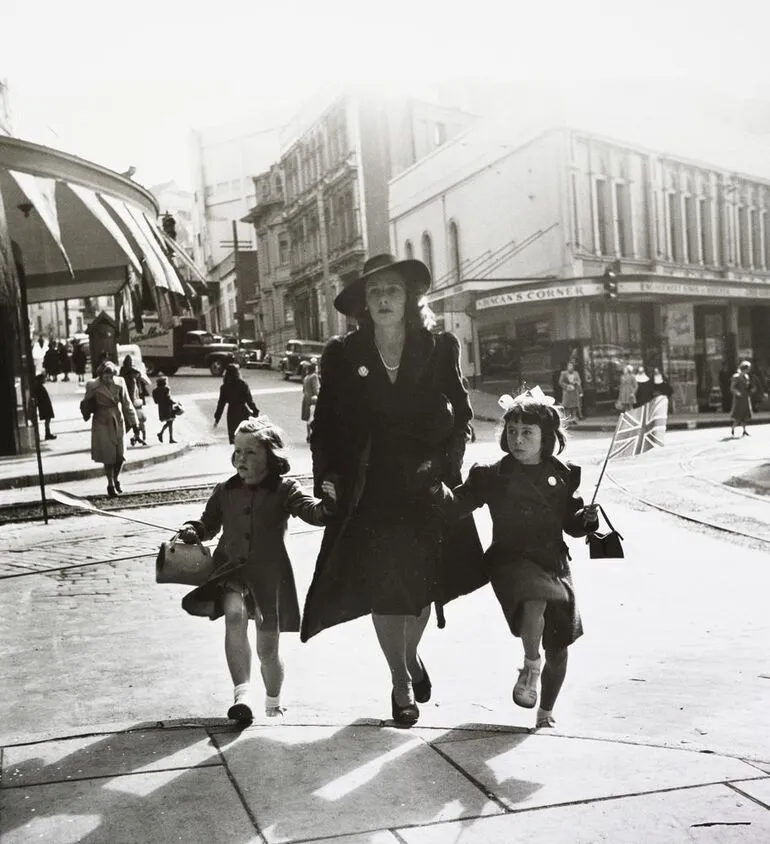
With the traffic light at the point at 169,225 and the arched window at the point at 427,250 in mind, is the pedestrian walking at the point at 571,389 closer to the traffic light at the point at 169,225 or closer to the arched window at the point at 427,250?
the arched window at the point at 427,250

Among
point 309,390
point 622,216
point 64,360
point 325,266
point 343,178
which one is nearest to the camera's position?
point 309,390

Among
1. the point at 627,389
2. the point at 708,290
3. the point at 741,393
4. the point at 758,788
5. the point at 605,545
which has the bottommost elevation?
the point at 758,788

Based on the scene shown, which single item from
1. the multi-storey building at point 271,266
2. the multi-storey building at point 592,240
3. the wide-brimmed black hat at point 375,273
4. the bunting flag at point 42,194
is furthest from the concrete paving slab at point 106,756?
the bunting flag at point 42,194

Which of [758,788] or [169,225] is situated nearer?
[758,788]

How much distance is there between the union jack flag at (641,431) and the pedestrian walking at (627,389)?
5725mm

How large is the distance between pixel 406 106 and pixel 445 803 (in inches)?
230

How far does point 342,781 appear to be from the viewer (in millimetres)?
3139

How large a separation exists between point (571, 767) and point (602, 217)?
8.15 meters

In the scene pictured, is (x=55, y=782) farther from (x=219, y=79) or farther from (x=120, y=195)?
(x=120, y=195)

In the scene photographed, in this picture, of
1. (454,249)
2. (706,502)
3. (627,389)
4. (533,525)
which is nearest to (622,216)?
(627,389)

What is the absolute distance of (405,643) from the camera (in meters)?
3.85

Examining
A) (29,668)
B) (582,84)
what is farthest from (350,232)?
(29,668)

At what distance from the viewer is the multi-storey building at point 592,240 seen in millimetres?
7797

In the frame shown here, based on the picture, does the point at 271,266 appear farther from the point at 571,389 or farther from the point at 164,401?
the point at 571,389
